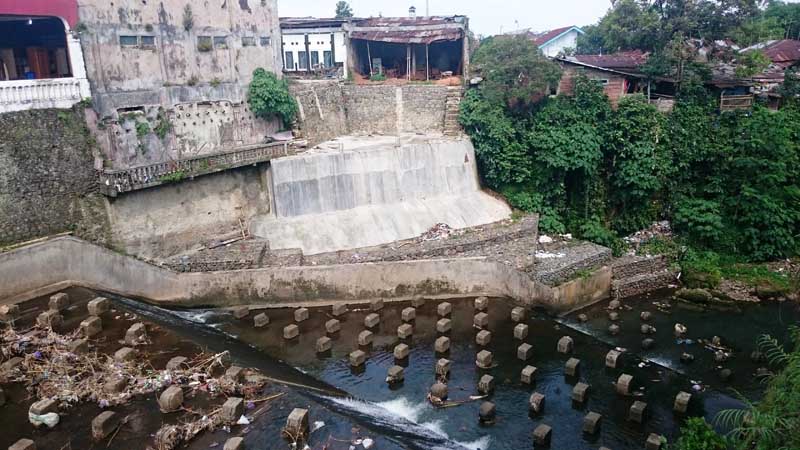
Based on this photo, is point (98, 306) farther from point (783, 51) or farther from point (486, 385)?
point (783, 51)

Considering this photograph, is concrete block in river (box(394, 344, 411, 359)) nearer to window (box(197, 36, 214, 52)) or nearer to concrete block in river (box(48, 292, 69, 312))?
concrete block in river (box(48, 292, 69, 312))

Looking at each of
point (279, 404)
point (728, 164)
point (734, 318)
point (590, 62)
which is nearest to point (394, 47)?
point (590, 62)

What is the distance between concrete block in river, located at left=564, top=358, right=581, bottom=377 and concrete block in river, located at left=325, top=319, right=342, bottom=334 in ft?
23.2

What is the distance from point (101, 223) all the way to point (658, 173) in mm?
21877

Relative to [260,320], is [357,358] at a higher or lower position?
lower

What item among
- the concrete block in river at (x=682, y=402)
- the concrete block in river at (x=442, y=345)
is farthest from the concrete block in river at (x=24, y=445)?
the concrete block in river at (x=682, y=402)

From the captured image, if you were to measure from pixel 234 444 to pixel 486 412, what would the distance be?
586 centimetres

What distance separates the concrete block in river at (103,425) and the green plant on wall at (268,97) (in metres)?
16.7

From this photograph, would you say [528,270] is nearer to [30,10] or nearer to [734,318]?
[734,318]

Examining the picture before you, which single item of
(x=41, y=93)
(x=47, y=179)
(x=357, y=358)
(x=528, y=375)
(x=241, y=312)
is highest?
(x=41, y=93)

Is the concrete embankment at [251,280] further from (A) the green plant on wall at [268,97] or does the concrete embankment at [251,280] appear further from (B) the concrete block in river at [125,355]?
(A) the green plant on wall at [268,97]

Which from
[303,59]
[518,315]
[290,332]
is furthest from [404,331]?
[303,59]

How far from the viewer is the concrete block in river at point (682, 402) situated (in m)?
14.4

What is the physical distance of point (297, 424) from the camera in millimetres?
11914
